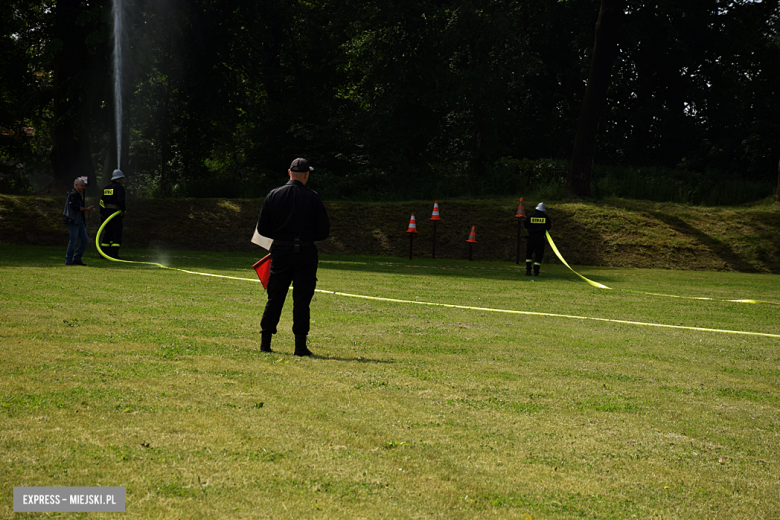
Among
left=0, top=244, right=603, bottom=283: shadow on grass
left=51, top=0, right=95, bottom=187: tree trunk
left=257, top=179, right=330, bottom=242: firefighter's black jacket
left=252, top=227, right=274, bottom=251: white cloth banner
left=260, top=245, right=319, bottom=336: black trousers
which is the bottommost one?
left=0, top=244, right=603, bottom=283: shadow on grass

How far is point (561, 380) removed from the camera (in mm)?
6566

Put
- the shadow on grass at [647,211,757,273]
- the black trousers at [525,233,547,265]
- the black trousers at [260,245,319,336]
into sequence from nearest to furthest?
the black trousers at [260,245,319,336], the black trousers at [525,233,547,265], the shadow on grass at [647,211,757,273]

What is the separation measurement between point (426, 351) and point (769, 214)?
2346 cm

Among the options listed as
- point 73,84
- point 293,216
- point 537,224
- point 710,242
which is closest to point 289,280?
point 293,216

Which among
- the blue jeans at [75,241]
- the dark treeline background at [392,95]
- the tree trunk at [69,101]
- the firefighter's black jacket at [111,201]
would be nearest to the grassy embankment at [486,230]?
the tree trunk at [69,101]

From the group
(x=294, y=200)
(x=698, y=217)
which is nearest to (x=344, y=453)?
(x=294, y=200)

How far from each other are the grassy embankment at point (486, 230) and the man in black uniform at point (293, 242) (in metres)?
18.2

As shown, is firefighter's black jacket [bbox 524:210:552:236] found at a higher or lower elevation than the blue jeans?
higher

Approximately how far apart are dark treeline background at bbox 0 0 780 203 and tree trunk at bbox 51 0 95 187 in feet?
0.25

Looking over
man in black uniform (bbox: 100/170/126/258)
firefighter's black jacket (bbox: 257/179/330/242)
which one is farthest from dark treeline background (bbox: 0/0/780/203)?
firefighter's black jacket (bbox: 257/179/330/242)

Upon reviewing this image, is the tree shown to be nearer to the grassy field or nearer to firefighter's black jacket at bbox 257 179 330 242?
the grassy field

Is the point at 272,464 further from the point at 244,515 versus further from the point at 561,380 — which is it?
the point at 561,380

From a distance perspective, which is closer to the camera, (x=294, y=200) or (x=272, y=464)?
(x=272, y=464)

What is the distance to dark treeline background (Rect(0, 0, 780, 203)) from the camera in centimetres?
2925
